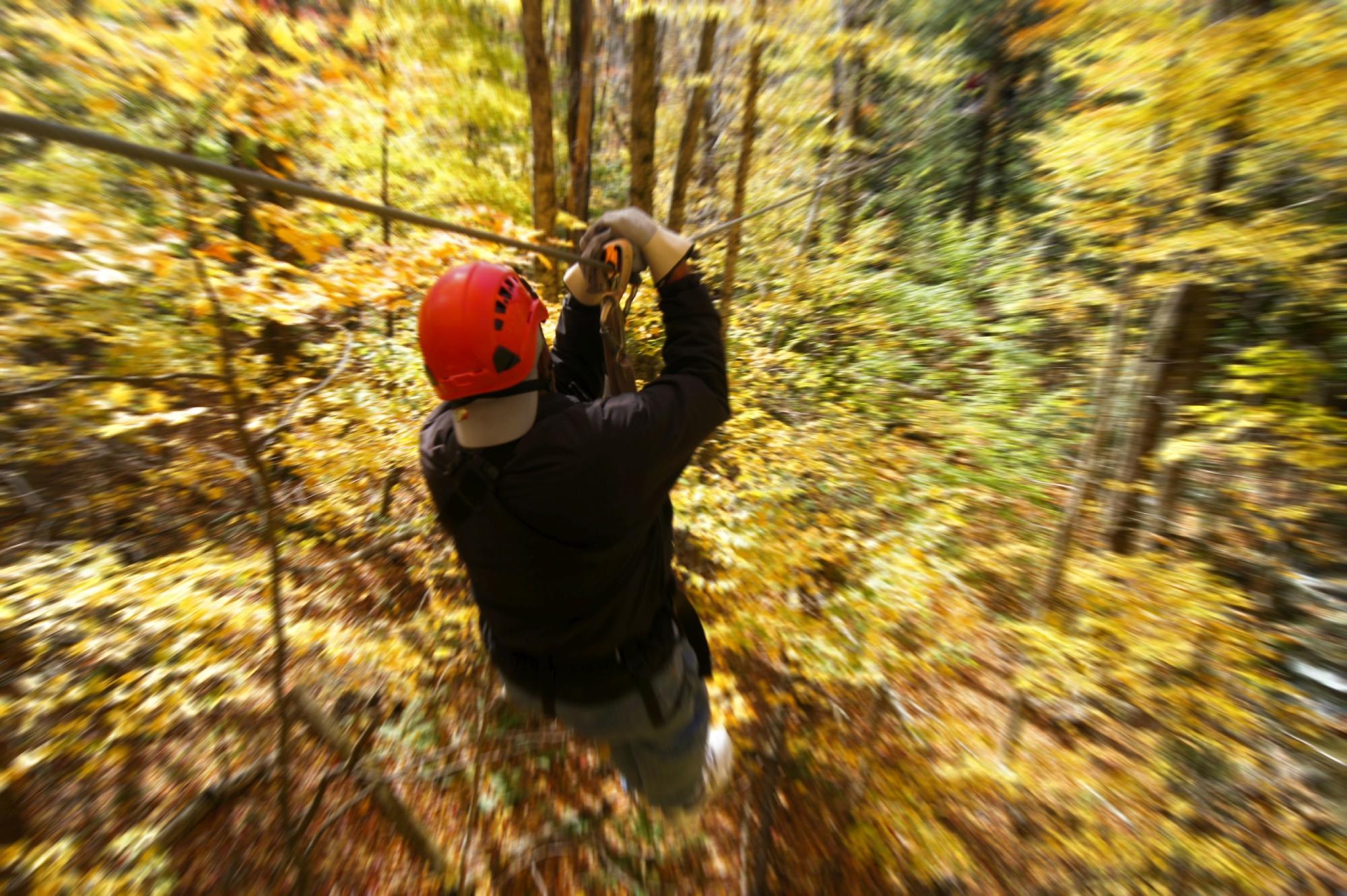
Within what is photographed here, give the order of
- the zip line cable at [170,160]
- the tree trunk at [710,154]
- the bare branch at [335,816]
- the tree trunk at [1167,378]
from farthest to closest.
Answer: the tree trunk at [710,154] → the tree trunk at [1167,378] → the bare branch at [335,816] → the zip line cable at [170,160]

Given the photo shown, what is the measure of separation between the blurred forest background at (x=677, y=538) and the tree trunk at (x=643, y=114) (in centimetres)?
4

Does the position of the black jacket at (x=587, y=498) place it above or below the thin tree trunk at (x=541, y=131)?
below

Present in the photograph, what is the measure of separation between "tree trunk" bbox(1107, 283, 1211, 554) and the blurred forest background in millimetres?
24

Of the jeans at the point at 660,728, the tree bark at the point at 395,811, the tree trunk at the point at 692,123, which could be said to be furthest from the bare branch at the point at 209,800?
the tree trunk at the point at 692,123

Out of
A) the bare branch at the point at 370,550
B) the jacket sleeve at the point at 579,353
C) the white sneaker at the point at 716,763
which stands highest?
the jacket sleeve at the point at 579,353

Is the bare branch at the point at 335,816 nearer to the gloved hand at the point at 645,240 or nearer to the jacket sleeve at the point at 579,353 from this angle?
the jacket sleeve at the point at 579,353

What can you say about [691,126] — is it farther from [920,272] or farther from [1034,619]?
[1034,619]

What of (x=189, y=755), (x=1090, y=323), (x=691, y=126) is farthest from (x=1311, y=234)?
(x=189, y=755)

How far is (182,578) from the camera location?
3297 millimetres

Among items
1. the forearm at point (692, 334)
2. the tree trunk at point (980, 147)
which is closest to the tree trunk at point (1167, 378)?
the forearm at point (692, 334)

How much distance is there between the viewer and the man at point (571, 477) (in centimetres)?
127

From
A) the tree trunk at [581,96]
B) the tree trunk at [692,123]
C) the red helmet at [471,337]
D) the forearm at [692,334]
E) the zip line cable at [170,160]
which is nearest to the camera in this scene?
the zip line cable at [170,160]

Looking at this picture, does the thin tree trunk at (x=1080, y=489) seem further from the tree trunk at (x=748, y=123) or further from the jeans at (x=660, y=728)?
the tree trunk at (x=748, y=123)

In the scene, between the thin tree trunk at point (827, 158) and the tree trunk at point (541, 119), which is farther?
the thin tree trunk at point (827, 158)
